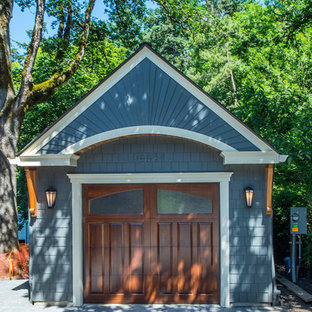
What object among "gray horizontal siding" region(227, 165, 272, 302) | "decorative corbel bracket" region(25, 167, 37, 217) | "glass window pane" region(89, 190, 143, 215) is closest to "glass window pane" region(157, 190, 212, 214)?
"glass window pane" region(89, 190, 143, 215)

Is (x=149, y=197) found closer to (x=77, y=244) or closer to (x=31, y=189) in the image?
(x=77, y=244)

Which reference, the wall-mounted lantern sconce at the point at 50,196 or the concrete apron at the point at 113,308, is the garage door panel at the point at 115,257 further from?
the wall-mounted lantern sconce at the point at 50,196

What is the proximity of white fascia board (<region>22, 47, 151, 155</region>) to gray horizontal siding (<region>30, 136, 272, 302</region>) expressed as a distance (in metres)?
0.57

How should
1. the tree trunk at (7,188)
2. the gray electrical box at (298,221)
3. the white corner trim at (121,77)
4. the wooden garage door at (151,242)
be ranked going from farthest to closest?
the tree trunk at (7,188)
the gray electrical box at (298,221)
the wooden garage door at (151,242)
the white corner trim at (121,77)

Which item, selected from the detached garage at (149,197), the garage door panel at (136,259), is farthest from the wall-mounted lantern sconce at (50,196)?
the garage door panel at (136,259)

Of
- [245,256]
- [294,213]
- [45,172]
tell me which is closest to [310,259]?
[294,213]

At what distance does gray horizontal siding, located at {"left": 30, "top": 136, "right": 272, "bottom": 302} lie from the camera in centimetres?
650

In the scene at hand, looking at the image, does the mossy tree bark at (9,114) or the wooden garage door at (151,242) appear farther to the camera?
the mossy tree bark at (9,114)

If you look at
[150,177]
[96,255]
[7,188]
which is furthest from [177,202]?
[7,188]

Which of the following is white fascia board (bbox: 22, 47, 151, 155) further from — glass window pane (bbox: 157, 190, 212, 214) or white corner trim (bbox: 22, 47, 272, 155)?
glass window pane (bbox: 157, 190, 212, 214)

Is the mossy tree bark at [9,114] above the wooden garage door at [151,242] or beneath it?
above

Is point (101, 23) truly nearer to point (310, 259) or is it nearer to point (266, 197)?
point (266, 197)

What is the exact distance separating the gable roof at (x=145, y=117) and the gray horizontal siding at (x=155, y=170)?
13.9 inches

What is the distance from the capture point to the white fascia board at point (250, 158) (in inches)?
248
